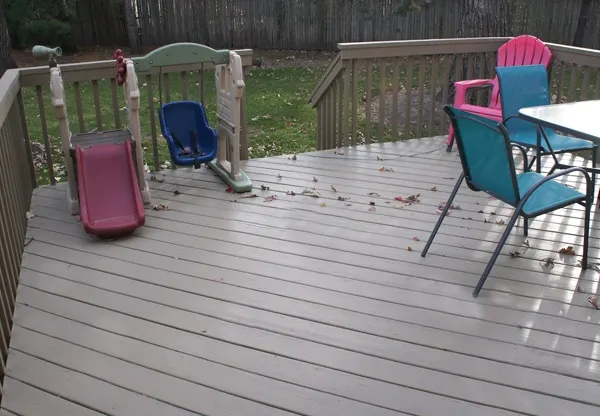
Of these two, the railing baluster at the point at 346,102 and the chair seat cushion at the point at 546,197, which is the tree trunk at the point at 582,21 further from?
the chair seat cushion at the point at 546,197

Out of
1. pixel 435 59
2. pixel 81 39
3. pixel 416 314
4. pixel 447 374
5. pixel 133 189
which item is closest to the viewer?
pixel 447 374

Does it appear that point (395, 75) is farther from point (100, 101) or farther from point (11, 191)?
point (100, 101)

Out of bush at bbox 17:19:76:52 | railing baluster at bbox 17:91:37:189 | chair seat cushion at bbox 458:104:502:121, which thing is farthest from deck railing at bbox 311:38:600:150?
bush at bbox 17:19:76:52

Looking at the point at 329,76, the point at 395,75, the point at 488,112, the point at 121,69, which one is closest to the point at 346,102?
the point at 329,76

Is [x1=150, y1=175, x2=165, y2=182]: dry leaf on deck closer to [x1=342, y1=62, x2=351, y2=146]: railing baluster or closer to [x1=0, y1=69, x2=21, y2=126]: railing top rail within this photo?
[x1=0, y1=69, x2=21, y2=126]: railing top rail

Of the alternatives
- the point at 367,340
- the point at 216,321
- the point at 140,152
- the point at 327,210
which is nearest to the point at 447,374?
the point at 367,340

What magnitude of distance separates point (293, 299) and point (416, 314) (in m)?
0.58

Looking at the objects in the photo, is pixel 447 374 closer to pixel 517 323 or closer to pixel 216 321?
pixel 517 323

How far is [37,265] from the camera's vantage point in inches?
126

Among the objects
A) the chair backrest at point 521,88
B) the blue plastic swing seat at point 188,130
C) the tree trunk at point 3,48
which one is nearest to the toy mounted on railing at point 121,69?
the blue plastic swing seat at point 188,130

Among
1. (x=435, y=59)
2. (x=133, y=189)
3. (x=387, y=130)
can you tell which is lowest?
(x=387, y=130)

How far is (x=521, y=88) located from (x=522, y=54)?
1.13 metres

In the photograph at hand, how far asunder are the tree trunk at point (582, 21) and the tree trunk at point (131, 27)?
8.74 meters

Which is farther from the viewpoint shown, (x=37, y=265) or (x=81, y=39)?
(x=81, y=39)
